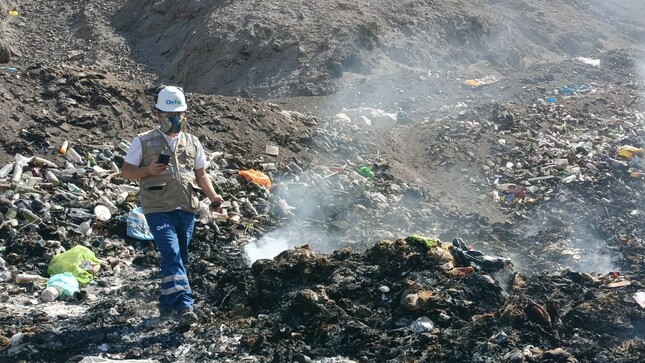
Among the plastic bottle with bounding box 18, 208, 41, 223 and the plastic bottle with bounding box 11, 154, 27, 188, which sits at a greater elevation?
the plastic bottle with bounding box 11, 154, 27, 188

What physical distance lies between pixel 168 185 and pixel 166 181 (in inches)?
1.3

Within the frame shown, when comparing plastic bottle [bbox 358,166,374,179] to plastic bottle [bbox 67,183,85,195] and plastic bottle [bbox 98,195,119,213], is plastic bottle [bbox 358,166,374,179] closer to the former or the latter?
plastic bottle [bbox 98,195,119,213]

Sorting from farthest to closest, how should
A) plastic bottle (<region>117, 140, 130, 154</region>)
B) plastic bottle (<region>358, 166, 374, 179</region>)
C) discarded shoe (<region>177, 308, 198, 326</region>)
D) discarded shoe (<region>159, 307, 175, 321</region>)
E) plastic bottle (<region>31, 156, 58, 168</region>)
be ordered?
plastic bottle (<region>358, 166, 374, 179</region>) < plastic bottle (<region>117, 140, 130, 154</region>) < plastic bottle (<region>31, 156, 58, 168</region>) < discarded shoe (<region>159, 307, 175, 321</region>) < discarded shoe (<region>177, 308, 198, 326</region>)

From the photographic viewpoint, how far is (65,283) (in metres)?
6.07

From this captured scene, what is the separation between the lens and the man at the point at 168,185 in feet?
17.3

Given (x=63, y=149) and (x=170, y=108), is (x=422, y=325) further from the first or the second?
(x=63, y=149)

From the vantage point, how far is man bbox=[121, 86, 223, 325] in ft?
17.3

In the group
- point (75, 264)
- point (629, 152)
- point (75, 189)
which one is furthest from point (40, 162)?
point (629, 152)

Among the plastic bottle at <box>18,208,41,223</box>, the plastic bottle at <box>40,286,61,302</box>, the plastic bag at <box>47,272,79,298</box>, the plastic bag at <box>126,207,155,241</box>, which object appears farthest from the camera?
the plastic bag at <box>126,207,155,241</box>

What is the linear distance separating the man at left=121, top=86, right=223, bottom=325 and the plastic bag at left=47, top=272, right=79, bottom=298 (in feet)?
3.13

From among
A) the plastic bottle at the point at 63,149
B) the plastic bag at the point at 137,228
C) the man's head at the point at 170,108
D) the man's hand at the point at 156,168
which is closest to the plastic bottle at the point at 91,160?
the plastic bottle at the point at 63,149

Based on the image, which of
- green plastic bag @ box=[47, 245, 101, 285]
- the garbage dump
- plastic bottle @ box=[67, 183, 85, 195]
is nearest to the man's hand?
the garbage dump

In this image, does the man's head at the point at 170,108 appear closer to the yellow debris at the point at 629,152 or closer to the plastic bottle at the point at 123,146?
the plastic bottle at the point at 123,146

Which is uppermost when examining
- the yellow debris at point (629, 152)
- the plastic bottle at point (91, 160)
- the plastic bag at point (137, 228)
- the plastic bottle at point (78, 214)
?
the plastic bottle at point (91, 160)
